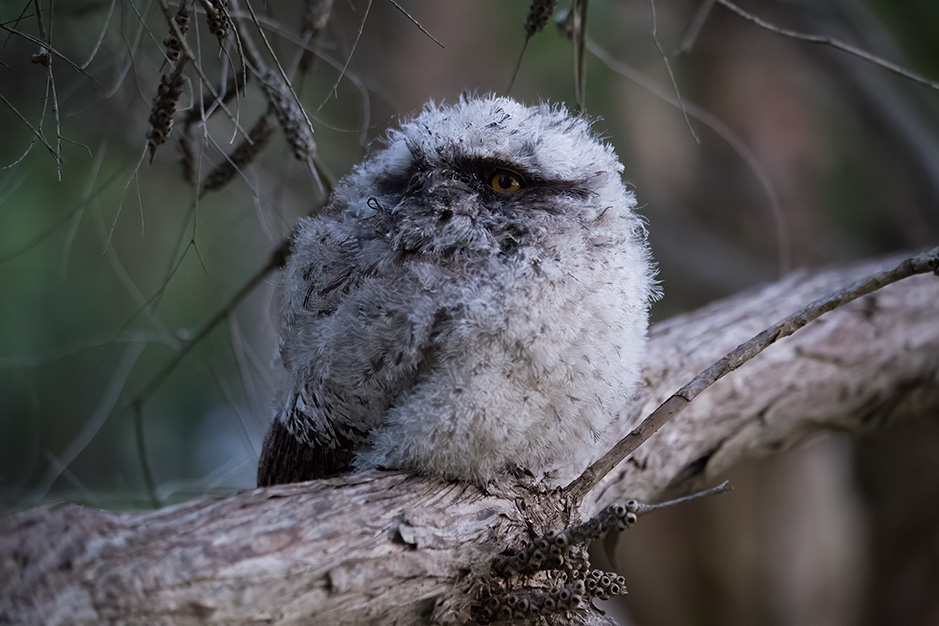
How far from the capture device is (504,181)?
1.38 meters

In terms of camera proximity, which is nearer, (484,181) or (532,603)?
(532,603)

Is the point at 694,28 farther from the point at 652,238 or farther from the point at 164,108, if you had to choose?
the point at 652,238

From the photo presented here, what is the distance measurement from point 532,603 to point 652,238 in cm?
310

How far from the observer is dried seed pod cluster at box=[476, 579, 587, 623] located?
1.10m

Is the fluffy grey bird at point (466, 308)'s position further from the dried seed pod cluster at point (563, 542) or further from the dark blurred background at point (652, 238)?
the dark blurred background at point (652, 238)

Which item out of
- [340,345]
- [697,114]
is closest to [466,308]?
[340,345]

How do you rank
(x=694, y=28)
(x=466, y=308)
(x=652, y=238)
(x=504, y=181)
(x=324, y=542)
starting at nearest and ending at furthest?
(x=324, y=542) < (x=466, y=308) < (x=504, y=181) < (x=694, y=28) < (x=652, y=238)

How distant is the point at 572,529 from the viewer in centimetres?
110

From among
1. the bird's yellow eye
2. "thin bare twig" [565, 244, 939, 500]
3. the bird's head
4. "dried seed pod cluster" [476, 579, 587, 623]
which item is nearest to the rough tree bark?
"dried seed pod cluster" [476, 579, 587, 623]

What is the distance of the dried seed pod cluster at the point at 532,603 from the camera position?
43.4 inches

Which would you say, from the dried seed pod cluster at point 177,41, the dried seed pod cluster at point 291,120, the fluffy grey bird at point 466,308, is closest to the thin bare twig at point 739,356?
the fluffy grey bird at point 466,308

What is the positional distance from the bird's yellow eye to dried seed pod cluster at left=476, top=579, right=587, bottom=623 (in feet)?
2.27

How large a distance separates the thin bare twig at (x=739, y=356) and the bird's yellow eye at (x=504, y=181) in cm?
48

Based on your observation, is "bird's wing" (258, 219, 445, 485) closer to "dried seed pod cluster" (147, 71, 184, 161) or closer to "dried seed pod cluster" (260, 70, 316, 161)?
"dried seed pod cluster" (260, 70, 316, 161)
